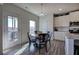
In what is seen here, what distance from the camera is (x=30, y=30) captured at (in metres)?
2.68

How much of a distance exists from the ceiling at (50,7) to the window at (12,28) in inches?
14.6

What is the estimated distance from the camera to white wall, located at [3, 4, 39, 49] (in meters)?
2.40

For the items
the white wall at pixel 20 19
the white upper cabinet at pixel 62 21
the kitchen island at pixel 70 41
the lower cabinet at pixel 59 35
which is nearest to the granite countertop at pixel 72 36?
the kitchen island at pixel 70 41

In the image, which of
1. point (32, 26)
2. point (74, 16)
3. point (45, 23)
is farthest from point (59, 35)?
point (32, 26)

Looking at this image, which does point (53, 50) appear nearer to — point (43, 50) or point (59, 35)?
point (43, 50)

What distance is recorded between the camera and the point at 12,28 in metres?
2.56

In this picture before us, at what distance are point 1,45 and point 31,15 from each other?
3.32ft

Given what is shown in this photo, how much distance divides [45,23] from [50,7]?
0.43 m

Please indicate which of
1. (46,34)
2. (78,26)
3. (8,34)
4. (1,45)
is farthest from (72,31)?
(1,45)

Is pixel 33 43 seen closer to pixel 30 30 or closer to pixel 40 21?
pixel 30 30

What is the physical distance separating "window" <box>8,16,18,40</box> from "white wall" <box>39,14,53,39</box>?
61 centimetres

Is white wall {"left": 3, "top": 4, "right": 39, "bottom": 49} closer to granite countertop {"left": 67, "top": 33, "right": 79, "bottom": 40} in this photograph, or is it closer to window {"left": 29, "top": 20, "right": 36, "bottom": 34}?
→ window {"left": 29, "top": 20, "right": 36, "bottom": 34}

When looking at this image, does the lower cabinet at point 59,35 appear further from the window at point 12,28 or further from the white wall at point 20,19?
the window at point 12,28

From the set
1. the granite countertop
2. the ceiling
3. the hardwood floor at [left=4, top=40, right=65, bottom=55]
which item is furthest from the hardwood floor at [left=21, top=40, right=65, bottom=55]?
the ceiling
